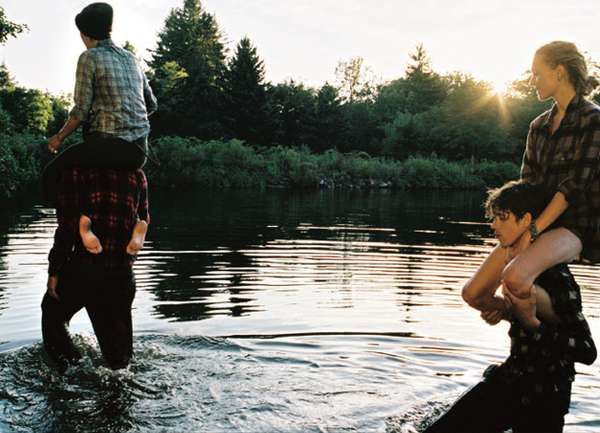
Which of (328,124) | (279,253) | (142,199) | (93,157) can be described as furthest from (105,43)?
(328,124)

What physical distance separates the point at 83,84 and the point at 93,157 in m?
0.45

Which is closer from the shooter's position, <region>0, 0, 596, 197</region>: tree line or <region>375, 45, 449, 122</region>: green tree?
<region>0, 0, 596, 197</region>: tree line

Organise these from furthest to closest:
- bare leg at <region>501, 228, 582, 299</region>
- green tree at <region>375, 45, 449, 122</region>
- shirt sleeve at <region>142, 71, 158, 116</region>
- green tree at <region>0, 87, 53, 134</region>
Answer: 1. green tree at <region>375, 45, 449, 122</region>
2. green tree at <region>0, 87, 53, 134</region>
3. shirt sleeve at <region>142, 71, 158, 116</region>
4. bare leg at <region>501, 228, 582, 299</region>

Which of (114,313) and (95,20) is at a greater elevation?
(95,20)

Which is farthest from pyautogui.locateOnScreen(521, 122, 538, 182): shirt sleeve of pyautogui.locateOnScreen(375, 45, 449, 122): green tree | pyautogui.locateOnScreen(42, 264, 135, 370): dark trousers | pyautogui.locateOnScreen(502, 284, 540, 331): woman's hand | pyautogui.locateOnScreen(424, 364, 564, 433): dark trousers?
pyautogui.locateOnScreen(375, 45, 449, 122): green tree

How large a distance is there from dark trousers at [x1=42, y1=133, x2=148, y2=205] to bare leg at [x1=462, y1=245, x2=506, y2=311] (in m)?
2.17

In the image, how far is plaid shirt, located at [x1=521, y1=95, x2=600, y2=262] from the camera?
3.39 m

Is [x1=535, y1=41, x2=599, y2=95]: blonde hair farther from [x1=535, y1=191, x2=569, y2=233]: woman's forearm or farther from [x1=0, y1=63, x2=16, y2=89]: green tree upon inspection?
[x1=0, y1=63, x2=16, y2=89]: green tree

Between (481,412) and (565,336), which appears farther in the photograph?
(481,412)

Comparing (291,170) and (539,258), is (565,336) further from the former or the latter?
(291,170)

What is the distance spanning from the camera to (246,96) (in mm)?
54438

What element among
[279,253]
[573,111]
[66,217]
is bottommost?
[279,253]

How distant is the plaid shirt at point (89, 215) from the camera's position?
4219 mm

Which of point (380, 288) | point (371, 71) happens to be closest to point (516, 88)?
point (371, 71)
